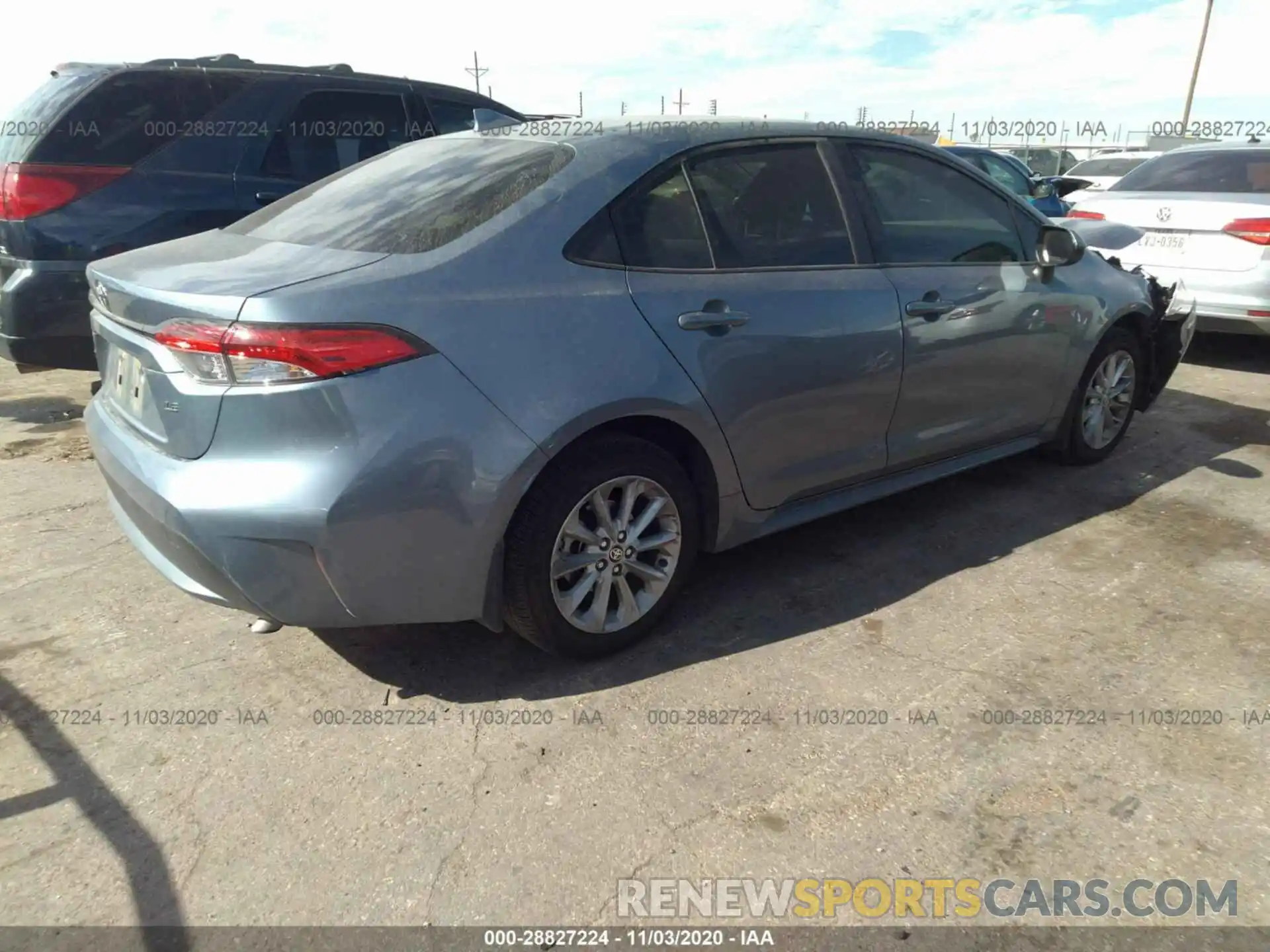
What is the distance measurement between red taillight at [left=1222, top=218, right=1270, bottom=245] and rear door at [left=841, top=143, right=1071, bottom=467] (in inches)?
120

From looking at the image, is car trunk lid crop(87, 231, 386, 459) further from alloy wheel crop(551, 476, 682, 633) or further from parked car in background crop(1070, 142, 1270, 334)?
parked car in background crop(1070, 142, 1270, 334)

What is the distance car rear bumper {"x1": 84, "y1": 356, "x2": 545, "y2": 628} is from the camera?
2244 mm

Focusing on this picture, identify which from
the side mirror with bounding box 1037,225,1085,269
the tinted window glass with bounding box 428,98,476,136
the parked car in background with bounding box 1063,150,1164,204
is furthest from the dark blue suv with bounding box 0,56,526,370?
the parked car in background with bounding box 1063,150,1164,204

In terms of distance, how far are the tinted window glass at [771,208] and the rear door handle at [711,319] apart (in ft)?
0.59

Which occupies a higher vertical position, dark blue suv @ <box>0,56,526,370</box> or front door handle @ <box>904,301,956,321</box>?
dark blue suv @ <box>0,56,526,370</box>

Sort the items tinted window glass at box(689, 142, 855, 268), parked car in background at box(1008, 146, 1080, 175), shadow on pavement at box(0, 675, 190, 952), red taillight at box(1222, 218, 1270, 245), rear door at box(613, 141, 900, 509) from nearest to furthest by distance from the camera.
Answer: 1. shadow on pavement at box(0, 675, 190, 952)
2. rear door at box(613, 141, 900, 509)
3. tinted window glass at box(689, 142, 855, 268)
4. red taillight at box(1222, 218, 1270, 245)
5. parked car in background at box(1008, 146, 1080, 175)

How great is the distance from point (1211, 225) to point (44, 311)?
704 centimetres

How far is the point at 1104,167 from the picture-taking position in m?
13.8

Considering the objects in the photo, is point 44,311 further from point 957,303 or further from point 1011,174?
point 1011,174

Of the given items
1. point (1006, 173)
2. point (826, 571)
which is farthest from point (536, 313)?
point (1006, 173)

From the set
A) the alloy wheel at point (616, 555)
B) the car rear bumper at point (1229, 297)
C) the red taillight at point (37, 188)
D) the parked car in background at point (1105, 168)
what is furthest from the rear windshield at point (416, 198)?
the parked car in background at point (1105, 168)

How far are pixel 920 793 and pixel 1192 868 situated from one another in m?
0.61

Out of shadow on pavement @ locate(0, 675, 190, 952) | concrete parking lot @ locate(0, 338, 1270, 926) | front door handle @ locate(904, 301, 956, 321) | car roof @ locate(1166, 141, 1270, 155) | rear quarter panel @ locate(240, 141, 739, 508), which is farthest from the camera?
car roof @ locate(1166, 141, 1270, 155)

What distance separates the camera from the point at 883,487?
140 inches
